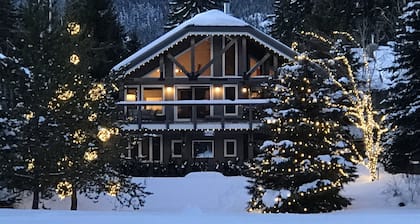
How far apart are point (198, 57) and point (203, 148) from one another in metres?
5.03

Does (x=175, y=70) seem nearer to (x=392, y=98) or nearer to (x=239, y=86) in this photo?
(x=239, y=86)

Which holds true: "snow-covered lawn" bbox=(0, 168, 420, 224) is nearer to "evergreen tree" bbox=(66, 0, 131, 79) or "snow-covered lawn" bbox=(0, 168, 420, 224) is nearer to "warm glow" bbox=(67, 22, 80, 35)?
"warm glow" bbox=(67, 22, 80, 35)

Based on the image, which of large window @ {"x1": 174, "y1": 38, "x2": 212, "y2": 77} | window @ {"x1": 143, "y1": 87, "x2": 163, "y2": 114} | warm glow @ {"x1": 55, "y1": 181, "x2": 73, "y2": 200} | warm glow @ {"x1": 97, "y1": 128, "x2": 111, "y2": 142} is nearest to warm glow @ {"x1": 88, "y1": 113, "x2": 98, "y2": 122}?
warm glow @ {"x1": 97, "y1": 128, "x2": 111, "y2": 142}

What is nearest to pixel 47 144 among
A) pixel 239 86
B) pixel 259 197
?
pixel 259 197

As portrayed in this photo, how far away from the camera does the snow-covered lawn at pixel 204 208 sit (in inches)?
194

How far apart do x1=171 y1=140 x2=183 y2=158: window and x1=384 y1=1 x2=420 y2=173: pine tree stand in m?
13.0

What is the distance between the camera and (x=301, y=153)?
15453mm

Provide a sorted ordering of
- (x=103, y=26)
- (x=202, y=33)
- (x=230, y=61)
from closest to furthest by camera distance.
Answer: (x=202, y=33), (x=230, y=61), (x=103, y=26)

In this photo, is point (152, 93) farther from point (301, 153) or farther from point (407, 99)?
point (301, 153)

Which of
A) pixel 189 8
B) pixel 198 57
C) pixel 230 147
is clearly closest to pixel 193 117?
pixel 230 147

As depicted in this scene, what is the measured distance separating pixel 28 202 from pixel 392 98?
12.3 metres

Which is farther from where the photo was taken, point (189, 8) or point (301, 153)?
point (189, 8)

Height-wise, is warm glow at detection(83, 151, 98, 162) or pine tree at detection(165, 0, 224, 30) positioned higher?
pine tree at detection(165, 0, 224, 30)

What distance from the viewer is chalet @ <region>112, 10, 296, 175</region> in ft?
88.7
